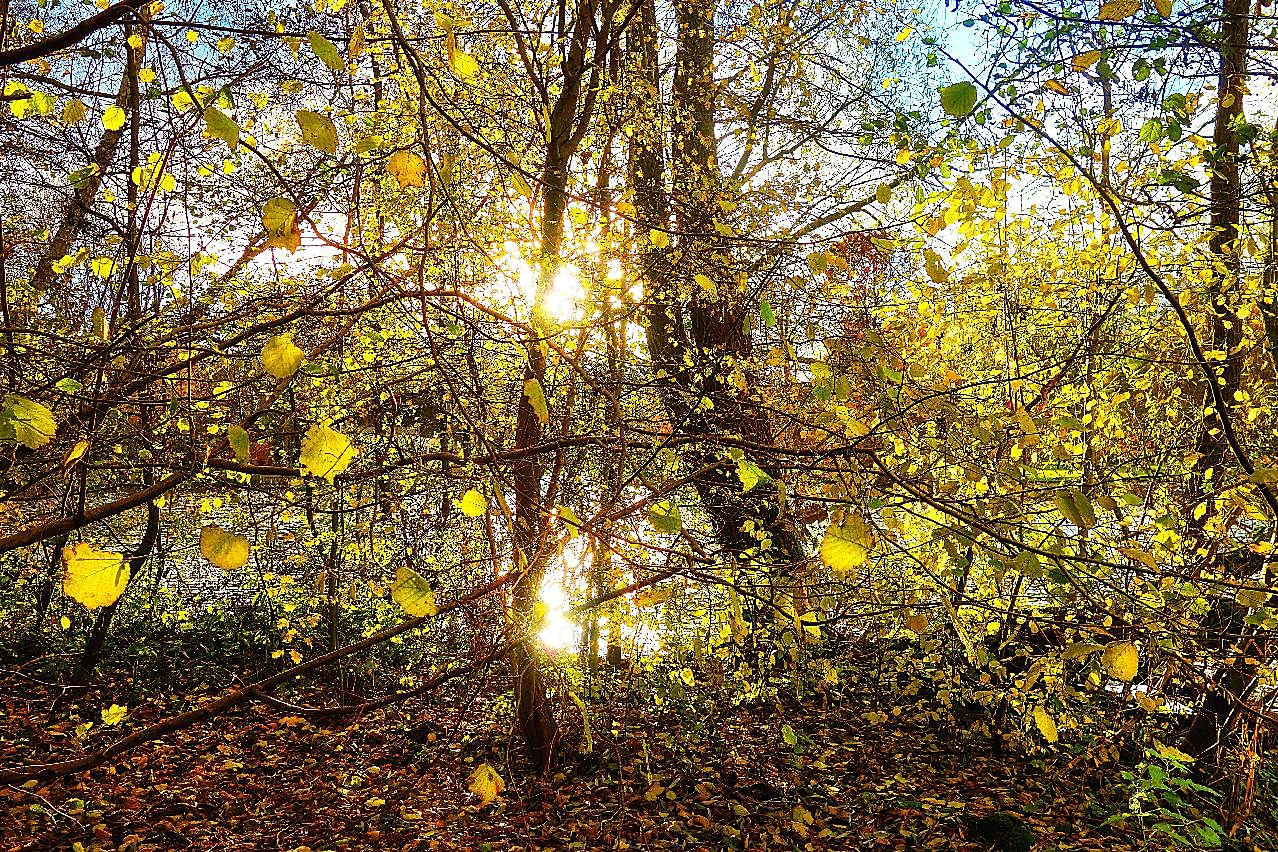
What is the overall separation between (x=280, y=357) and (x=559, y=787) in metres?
4.34

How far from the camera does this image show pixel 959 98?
124 cm

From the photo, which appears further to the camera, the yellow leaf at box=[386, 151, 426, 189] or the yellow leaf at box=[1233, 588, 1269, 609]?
the yellow leaf at box=[1233, 588, 1269, 609]

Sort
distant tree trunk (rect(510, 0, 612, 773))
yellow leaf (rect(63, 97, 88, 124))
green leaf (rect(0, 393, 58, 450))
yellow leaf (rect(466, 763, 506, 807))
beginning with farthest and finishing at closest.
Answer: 1. distant tree trunk (rect(510, 0, 612, 773))
2. yellow leaf (rect(63, 97, 88, 124))
3. yellow leaf (rect(466, 763, 506, 807))
4. green leaf (rect(0, 393, 58, 450))

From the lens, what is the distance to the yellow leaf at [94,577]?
3.41ft

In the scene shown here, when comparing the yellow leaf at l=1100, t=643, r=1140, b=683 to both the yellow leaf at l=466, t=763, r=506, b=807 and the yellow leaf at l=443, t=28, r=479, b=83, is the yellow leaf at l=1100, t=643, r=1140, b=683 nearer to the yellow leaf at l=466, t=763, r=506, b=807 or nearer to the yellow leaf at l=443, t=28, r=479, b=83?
the yellow leaf at l=466, t=763, r=506, b=807

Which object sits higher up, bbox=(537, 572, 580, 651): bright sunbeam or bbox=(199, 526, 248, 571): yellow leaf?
bbox=(199, 526, 248, 571): yellow leaf

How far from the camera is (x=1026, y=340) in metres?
4.15

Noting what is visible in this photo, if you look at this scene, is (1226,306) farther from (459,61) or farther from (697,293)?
(459,61)

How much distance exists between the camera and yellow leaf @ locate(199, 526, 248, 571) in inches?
41.4

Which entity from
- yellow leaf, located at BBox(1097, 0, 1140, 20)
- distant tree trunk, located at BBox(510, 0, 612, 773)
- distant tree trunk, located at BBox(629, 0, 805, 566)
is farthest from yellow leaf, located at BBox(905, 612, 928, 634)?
distant tree trunk, located at BBox(629, 0, 805, 566)

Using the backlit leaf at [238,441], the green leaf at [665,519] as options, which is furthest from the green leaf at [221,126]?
the green leaf at [665,519]

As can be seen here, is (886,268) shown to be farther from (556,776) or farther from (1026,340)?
(556,776)

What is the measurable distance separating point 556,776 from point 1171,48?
4.51 meters

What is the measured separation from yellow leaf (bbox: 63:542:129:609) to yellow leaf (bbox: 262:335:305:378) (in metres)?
0.32
